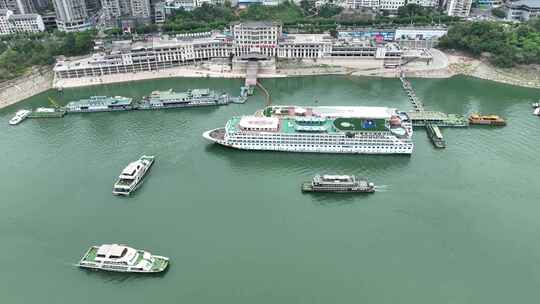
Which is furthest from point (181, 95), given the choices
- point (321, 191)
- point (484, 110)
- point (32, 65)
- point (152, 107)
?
point (484, 110)

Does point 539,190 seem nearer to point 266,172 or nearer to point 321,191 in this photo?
point 321,191

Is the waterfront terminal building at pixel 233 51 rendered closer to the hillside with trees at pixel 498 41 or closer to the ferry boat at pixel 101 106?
the hillside with trees at pixel 498 41

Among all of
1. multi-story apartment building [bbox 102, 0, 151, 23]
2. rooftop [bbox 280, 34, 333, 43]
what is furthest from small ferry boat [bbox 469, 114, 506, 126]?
multi-story apartment building [bbox 102, 0, 151, 23]

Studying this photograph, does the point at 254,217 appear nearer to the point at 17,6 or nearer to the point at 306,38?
the point at 306,38

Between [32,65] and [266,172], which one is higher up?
[32,65]

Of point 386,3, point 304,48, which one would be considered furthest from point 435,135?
point 386,3

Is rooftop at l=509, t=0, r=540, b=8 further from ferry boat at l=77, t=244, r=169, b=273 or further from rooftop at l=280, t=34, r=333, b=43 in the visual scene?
ferry boat at l=77, t=244, r=169, b=273
